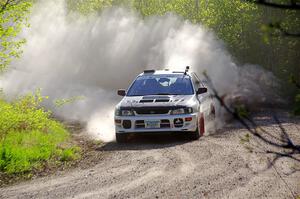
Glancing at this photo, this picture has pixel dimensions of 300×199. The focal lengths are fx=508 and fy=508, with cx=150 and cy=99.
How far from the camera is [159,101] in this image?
39.1ft

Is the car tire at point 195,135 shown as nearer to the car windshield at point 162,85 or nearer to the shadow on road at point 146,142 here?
the shadow on road at point 146,142

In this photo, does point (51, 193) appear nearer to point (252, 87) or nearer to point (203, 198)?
point (203, 198)

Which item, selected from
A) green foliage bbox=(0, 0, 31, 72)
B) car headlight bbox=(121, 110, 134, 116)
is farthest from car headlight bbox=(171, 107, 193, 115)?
green foliage bbox=(0, 0, 31, 72)

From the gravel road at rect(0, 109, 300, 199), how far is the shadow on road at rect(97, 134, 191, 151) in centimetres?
14

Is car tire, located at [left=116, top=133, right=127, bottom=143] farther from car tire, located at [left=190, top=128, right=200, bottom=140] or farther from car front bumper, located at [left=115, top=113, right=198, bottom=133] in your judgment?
car tire, located at [left=190, top=128, right=200, bottom=140]

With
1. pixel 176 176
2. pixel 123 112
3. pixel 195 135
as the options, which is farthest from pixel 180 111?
pixel 176 176

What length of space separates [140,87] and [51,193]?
5.90 m

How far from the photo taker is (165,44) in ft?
87.0

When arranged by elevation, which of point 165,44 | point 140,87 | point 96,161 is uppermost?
point 165,44

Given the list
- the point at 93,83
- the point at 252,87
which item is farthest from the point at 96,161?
the point at 93,83

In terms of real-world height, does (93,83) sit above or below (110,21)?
below

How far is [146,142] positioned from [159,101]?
1025 mm

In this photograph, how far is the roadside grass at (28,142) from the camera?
9.62m

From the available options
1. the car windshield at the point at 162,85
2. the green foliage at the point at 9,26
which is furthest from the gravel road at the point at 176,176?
the green foliage at the point at 9,26
